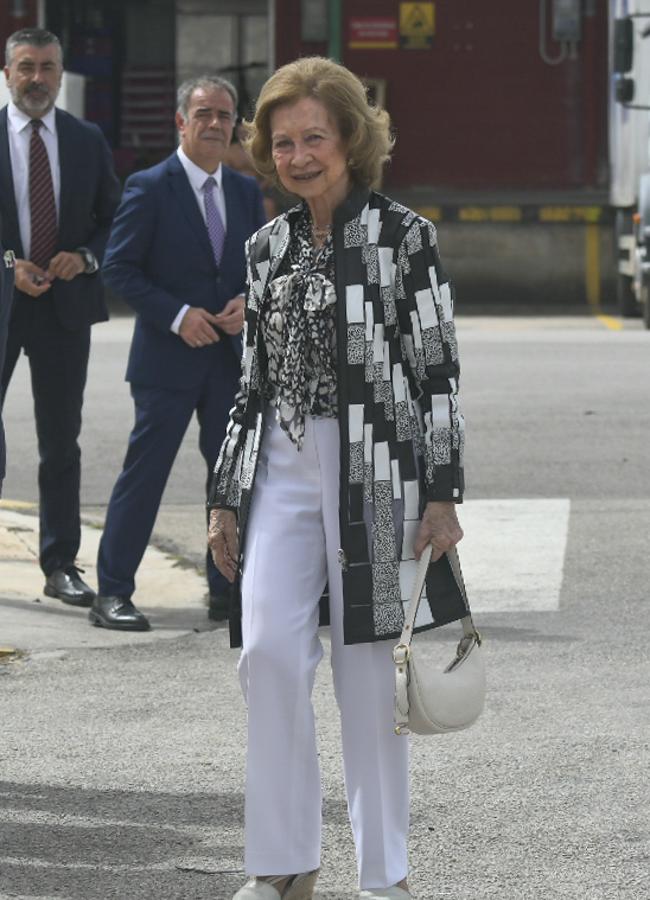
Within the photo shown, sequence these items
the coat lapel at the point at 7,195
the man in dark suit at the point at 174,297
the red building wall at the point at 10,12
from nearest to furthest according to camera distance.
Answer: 1. the man in dark suit at the point at 174,297
2. the coat lapel at the point at 7,195
3. the red building wall at the point at 10,12

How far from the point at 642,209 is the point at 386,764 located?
53.7 feet

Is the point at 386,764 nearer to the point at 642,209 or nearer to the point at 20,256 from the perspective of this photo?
the point at 20,256

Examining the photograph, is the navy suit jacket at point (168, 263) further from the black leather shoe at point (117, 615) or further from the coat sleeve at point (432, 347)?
the coat sleeve at point (432, 347)

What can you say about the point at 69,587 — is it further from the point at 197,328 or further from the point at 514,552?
the point at 514,552

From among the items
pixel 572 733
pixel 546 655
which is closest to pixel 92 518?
pixel 546 655

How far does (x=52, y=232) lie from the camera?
8.10m

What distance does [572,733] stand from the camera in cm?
611

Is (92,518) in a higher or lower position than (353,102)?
lower

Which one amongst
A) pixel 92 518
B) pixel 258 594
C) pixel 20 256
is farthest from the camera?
pixel 92 518

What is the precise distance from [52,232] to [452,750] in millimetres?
2995

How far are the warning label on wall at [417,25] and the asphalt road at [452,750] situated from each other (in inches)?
603

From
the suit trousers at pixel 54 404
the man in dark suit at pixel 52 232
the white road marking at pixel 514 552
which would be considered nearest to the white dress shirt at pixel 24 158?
the man in dark suit at pixel 52 232

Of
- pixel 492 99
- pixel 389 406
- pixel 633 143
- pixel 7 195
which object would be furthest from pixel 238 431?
pixel 492 99

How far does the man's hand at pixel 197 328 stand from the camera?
7574 millimetres
